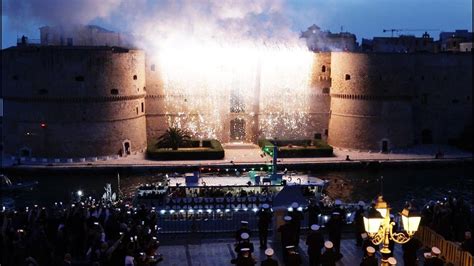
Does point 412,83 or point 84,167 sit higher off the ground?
point 412,83

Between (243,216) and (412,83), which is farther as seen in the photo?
(412,83)

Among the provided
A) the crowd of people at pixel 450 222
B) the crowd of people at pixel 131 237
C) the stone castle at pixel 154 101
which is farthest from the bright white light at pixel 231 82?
the crowd of people at pixel 450 222

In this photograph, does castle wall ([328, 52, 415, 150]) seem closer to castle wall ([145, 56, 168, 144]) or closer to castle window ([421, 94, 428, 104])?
castle window ([421, 94, 428, 104])

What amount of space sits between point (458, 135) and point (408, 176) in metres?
8.36

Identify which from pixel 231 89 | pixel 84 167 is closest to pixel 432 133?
pixel 231 89

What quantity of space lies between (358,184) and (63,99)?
42.7 feet

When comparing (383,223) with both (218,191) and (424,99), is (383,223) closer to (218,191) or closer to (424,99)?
(218,191)

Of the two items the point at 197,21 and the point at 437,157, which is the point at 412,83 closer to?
the point at 437,157

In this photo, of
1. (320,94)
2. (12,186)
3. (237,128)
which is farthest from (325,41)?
(12,186)

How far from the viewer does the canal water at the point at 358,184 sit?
23312mm

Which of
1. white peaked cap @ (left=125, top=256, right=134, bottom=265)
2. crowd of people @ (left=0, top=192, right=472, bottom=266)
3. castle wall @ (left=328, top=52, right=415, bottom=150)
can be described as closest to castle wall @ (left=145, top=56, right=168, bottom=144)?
castle wall @ (left=328, top=52, right=415, bottom=150)

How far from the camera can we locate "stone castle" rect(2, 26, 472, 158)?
28891 mm

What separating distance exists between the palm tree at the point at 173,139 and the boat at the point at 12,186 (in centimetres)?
712

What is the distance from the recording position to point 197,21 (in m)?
33.5
